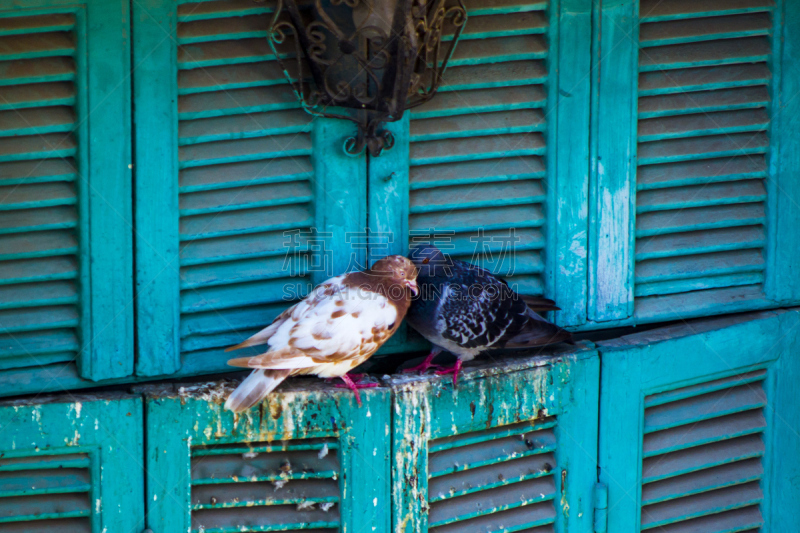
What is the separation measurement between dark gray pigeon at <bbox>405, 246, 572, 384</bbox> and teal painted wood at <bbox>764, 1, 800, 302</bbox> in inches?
35.6

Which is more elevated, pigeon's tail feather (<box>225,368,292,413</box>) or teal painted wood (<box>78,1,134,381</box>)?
teal painted wood (<box>78,1,134,381</box>)

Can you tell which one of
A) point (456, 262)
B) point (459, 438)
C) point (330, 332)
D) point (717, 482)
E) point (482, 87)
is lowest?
point (717, 482)

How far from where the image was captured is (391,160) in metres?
2.48

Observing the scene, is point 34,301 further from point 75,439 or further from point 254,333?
point 254,333

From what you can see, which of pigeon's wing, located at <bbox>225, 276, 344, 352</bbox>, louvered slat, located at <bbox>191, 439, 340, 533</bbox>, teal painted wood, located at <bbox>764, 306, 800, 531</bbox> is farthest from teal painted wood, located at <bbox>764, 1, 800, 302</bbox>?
louvered slat, located at <bbox>191, 439, 340, 533</bbox>

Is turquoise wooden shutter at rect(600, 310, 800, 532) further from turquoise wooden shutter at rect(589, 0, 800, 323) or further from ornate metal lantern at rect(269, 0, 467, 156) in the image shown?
ornate metal lantern at rect(269, 0, 467, 156)

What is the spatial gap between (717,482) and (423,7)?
1.95 meters

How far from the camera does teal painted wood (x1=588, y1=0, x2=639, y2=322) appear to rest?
261 centimetres

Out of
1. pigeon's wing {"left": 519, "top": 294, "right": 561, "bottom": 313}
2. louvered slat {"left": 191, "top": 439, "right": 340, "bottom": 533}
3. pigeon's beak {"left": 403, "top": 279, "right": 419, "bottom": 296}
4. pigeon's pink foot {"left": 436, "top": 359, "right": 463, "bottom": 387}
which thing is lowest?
louvered slat {"left": 191, "top": 439, "right": 340, "bottom": 533}

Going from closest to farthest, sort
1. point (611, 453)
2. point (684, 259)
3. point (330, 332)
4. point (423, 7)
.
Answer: point (423, 7), point (330, 332), point (611, 453), point (684, 259)

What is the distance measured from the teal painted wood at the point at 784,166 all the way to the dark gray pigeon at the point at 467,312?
35.6 inches

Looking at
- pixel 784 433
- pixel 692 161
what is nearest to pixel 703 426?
pixel 784 433

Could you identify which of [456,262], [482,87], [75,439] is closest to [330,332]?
[456,262]

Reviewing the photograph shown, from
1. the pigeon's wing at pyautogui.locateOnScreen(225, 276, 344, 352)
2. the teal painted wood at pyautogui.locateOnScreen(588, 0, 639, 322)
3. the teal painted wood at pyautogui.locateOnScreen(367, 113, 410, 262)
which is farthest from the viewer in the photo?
the teal painted wood at pyautogui.locateOnScreen(588, 0, 639, 322)
